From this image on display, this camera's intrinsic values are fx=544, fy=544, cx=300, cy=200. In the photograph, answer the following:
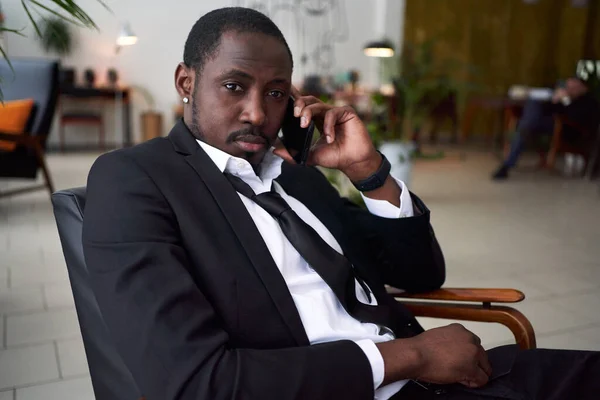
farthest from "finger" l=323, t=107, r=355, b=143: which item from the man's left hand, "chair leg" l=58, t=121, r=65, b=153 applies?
"chair leg" l=58, t=121, r=65, b=153

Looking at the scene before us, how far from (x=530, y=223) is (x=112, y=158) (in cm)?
398

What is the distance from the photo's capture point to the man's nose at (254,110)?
3.52ft

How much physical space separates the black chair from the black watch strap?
326cm

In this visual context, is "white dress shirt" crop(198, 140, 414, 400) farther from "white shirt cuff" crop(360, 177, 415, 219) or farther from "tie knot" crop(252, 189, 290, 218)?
"white shirt cuff" crop(360, 177, 415, 219)

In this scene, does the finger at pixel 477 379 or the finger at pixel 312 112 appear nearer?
the finger at pixel 477 379

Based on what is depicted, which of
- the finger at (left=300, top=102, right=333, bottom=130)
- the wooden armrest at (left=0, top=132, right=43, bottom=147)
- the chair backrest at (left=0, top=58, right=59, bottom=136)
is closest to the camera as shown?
the finger at (left=300, top=102, right=333, bottom=130)

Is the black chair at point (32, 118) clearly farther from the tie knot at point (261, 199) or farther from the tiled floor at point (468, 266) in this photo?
the tie knot at point (261, 199)

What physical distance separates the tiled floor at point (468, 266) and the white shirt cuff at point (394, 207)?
3.98ft

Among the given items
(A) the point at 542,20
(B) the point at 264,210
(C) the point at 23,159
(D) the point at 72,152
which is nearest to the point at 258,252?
(B) the point at 264,210

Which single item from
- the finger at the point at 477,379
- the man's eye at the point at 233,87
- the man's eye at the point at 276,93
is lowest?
the finger at the point at 477,379

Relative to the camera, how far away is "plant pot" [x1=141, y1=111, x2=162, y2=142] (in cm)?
Result: 767

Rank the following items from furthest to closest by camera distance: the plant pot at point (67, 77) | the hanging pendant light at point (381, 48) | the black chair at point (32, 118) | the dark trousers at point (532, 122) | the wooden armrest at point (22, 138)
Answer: the plant pot at point (67, 77), the dark trousers at point (532, 122), the hanging pendant light at point (381, 48), the black chair at point (32, 118), the wooden armrest at point (22, 138)

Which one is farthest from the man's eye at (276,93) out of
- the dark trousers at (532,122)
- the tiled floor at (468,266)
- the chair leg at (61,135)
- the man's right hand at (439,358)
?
the chair leg at (61,135)

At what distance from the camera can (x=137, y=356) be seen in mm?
832
